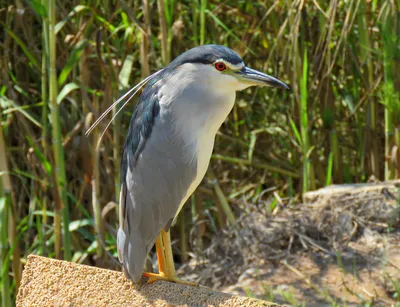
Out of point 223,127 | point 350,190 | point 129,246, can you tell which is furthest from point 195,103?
point 223,127

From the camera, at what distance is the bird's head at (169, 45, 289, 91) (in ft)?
9.11

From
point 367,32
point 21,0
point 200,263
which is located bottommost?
point 200,263

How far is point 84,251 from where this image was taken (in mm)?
4230

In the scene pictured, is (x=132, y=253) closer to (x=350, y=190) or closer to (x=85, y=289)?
(x=85, y=289)

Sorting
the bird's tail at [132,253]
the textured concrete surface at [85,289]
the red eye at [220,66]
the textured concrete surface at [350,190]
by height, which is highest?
the red eye at [220,66]

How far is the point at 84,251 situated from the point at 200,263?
2.22 feet

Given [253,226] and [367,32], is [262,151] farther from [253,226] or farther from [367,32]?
[367,32]

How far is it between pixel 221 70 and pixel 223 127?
2.22 meters

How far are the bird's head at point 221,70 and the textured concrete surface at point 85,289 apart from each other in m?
0.74

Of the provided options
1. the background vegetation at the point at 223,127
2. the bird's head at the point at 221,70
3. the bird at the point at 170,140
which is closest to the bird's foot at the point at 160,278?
the bird at the point at 170,140

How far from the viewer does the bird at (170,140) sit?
2.80 meters

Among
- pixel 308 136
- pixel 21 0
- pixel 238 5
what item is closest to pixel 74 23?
pixel 21 0

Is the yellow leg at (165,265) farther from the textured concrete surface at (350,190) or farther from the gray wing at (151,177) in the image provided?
the textured concrete surface at (350,190)

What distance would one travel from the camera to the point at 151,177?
291 centimetres
